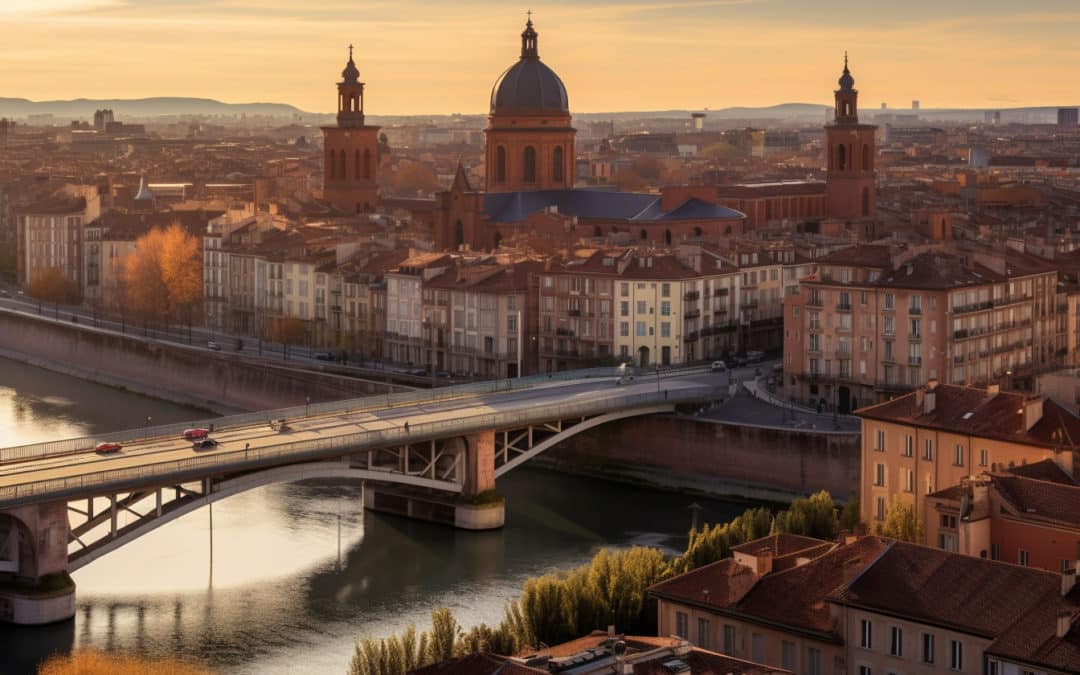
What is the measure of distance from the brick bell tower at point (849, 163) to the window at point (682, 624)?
52.6 meters

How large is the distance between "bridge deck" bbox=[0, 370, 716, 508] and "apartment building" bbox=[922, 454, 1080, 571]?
11229 mm

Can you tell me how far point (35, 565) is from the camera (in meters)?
34.0

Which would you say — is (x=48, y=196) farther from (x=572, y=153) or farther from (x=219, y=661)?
(x=219, y=661)

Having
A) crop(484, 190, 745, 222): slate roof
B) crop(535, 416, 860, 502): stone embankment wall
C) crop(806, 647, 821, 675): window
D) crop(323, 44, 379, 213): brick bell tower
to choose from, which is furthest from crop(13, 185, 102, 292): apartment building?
crop(806, 647, 821, 675): window

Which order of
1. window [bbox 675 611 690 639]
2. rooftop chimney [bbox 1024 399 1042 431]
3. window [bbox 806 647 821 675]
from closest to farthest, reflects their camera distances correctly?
window [bbox 806 647 821 675] < window [bbox 675 611 690 639] < rooftop chimney [bbox 1024 399 1042 431]

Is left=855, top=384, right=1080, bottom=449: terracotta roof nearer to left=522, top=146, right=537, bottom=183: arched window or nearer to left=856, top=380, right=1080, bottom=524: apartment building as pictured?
left=856, top=380, right=1080, bottom=524: apartment building

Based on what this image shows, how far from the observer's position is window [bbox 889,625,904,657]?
85.0 feet

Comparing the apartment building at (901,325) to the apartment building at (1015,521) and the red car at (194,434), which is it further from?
the apartment building at (1015,521)

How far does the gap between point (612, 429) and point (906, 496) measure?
458 inches

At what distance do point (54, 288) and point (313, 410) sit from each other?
1443 inches

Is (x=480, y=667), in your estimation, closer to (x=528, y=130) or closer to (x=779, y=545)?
(x=779, y=545)

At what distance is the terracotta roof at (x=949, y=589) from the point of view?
25266 millimetres

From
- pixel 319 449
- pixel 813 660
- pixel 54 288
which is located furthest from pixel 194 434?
pixel 54 288

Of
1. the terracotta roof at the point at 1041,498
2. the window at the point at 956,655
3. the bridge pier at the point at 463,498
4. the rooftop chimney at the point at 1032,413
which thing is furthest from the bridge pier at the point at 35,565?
the rooftop chimney at the point at 1032,413
